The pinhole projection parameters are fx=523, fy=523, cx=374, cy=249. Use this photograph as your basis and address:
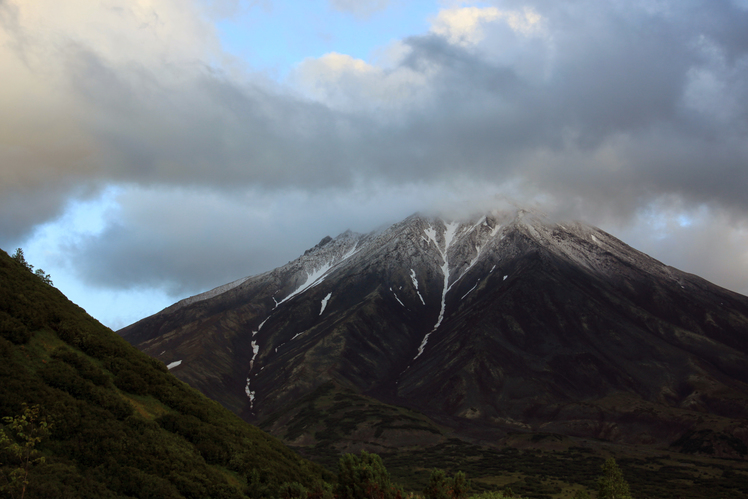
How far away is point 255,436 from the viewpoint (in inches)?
2173

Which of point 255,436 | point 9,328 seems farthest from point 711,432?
point 9,328

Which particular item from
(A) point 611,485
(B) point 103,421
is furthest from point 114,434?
(A) point 611,485

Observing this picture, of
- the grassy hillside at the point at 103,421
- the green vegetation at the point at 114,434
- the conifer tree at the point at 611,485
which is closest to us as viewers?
the green vegetation at the point at 114,434

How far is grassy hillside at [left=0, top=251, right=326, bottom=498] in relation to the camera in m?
30.9

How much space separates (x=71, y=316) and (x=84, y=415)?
16.4 meters

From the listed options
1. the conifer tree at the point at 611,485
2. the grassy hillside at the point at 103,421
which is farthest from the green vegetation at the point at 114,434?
the conifer tree at the point at 611,485

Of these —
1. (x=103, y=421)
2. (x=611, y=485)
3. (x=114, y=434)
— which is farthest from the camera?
(x=611, y=485)

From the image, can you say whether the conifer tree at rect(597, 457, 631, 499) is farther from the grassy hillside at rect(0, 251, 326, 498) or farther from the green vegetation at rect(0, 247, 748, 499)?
the grassy hillside at rect(0, 251, 326, 498)

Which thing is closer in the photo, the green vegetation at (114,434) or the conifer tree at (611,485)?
the green vegetation at (114,434)

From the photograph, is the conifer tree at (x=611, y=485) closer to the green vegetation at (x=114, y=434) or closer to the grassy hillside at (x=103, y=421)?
the green vegetation at (x=114, y=434)

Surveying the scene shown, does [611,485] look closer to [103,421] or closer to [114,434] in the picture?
[114,434]

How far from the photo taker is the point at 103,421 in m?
35.7

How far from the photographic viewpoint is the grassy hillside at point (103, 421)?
3092 cm

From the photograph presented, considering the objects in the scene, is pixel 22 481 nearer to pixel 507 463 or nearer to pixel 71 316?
pixel 71 316
